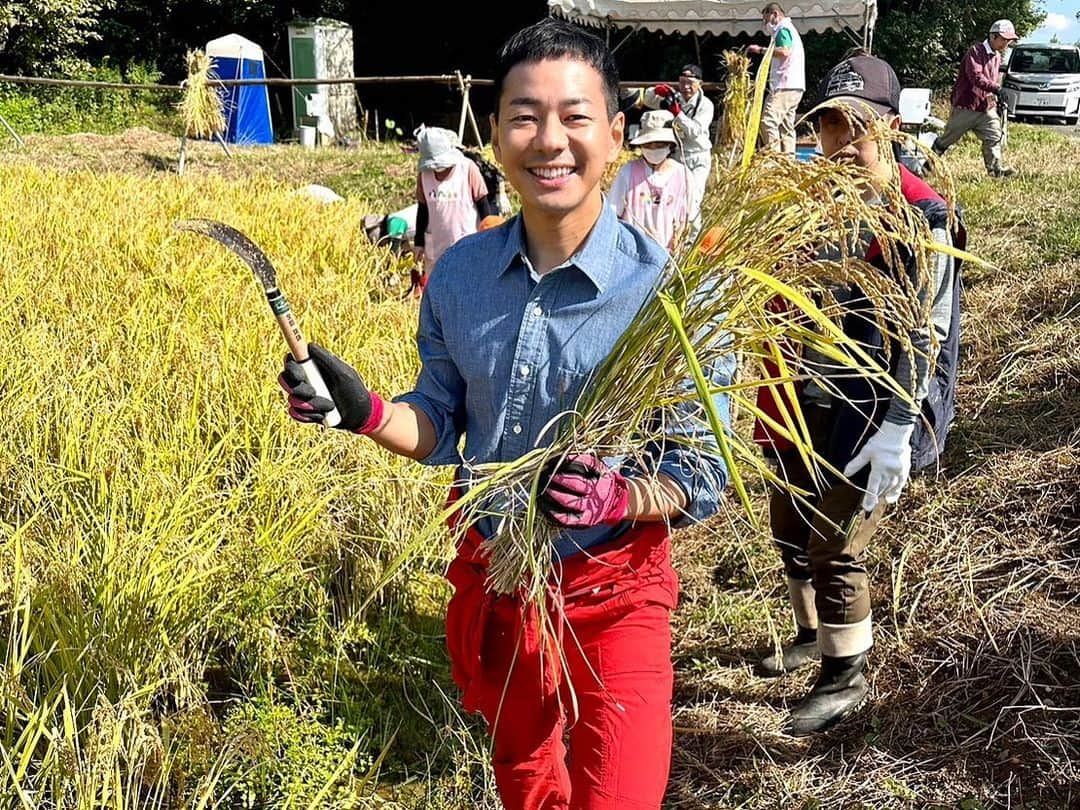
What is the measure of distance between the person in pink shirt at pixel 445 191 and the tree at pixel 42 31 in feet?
36.2

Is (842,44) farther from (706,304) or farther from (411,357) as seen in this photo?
(706,304)

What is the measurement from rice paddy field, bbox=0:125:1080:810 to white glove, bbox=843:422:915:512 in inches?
10.3

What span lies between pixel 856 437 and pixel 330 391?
1.10 meters

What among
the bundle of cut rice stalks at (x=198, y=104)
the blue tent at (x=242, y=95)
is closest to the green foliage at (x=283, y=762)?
the bundle of cut rice stalks at (x=198, y=104)

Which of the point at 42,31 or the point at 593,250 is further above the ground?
the point at 42,31

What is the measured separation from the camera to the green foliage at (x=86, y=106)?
12.8 m

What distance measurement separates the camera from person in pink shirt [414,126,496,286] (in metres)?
4.43

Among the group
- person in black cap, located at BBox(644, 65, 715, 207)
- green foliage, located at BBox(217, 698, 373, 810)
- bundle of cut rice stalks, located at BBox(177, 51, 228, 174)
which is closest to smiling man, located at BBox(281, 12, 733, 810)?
green foliage, located at BBox(217, 698, 373, 810)

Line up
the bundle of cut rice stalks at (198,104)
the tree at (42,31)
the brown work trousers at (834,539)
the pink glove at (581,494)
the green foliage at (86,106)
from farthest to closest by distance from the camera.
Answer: the tree at (42,31)
the green foliage at (86,106)
the bundle of cut rice stalks at (198,104)
the brown work trousers at (834,539)
the pink glove at (581,494)

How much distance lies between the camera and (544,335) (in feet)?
4.51

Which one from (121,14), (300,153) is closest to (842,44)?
(300,153)

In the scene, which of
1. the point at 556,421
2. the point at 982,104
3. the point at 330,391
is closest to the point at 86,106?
the point at 982,104

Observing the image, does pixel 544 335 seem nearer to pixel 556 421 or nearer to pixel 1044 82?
pixel 556 421

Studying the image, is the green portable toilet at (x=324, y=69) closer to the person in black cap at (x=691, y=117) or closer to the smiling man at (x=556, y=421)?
the person in black cap at (x=691, y=117)
